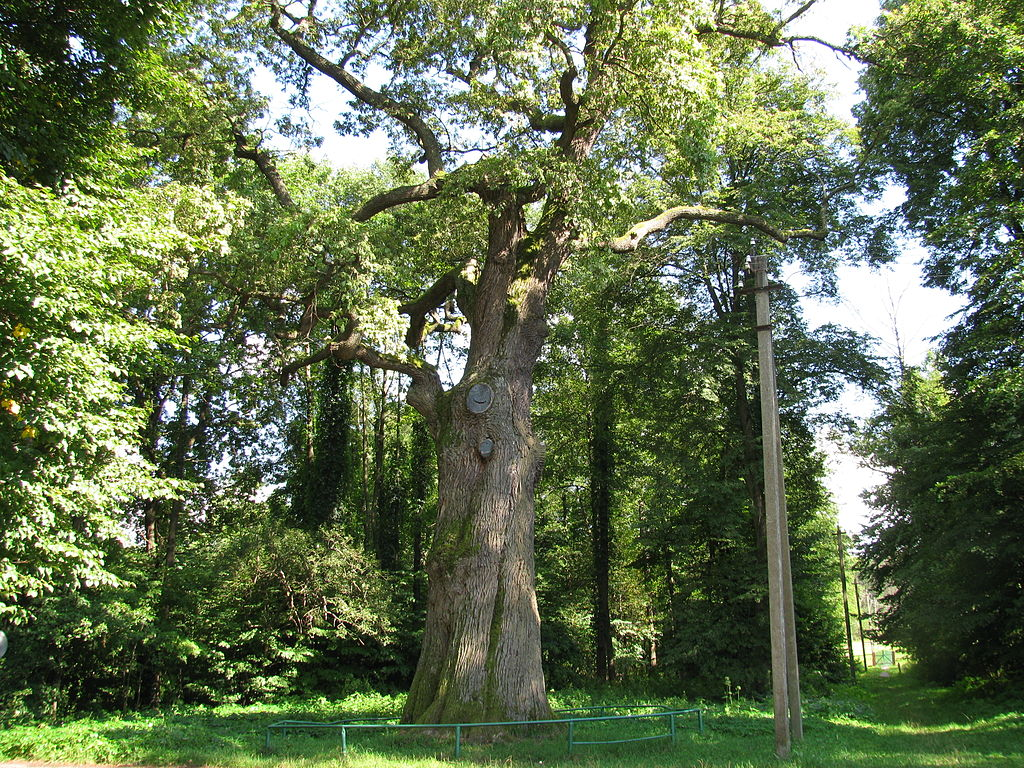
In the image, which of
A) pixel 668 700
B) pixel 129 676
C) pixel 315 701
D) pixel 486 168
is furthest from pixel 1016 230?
pixel 129 676

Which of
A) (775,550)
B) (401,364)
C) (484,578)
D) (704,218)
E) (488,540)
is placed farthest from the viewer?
(704,218)

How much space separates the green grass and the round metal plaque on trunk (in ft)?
14.5

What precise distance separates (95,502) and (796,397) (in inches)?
633

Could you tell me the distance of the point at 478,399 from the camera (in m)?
10.6

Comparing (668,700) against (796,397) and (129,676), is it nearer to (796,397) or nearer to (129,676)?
(796,397)

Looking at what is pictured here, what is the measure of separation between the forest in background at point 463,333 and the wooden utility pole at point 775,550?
367 cm

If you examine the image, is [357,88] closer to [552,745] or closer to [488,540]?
[488,540]

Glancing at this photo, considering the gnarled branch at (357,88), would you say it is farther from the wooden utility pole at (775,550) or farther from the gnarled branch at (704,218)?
the wooden utility pole at (775,550)

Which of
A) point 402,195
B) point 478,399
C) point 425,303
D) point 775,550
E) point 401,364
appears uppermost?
point 402,195

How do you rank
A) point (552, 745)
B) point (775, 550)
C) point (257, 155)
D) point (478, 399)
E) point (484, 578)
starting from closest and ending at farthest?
point (552, 745), point (775, 550), point (484, 578), point (478, 399), point (257, 155)

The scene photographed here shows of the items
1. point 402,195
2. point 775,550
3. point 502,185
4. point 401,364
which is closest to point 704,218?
point 502,185

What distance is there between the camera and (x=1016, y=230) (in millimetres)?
15312

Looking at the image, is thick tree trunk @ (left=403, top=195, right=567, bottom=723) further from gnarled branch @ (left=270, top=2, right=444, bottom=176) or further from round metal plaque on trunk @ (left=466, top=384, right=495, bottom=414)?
gnarled branch @ (left=270, top=2, right=444, bottom=176)

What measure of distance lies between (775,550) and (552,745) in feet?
12.3
